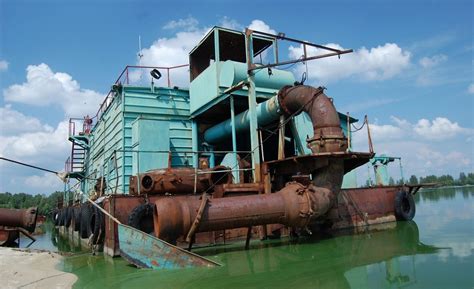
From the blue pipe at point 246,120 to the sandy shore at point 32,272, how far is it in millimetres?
7093

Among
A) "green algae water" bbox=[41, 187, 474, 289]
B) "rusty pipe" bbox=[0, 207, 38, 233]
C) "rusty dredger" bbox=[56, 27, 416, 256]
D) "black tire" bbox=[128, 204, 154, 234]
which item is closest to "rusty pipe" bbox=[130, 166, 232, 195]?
"rusty dredger" bbox=[56, 27, 416, 256]

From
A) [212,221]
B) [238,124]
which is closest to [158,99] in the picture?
[238,124]

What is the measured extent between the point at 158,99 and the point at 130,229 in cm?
906

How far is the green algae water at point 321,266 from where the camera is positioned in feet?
20.6

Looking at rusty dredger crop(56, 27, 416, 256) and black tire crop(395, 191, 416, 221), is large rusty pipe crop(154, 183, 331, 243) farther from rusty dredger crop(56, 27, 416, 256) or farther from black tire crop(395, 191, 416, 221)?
black tire crop(395, 191, 416, 221)

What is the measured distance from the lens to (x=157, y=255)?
7.88m

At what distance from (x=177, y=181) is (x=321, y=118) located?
4.41 meters

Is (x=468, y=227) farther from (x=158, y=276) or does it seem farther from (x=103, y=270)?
(x=103, y=270)

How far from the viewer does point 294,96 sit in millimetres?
11500

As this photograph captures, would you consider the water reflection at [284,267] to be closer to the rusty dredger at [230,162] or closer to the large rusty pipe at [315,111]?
the rusty dredger at [230,162]

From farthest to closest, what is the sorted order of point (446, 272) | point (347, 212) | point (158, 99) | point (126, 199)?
point (158, 99) → point (347, 212) → point (126, 199) → point (446, 272)

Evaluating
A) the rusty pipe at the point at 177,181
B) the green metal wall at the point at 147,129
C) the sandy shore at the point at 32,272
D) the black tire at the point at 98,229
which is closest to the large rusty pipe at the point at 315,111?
the rusty pipe at the point at 177,181

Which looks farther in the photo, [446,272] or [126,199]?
[126,199]

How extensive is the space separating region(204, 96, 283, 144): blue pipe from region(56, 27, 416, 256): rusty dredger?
0.04 metres
